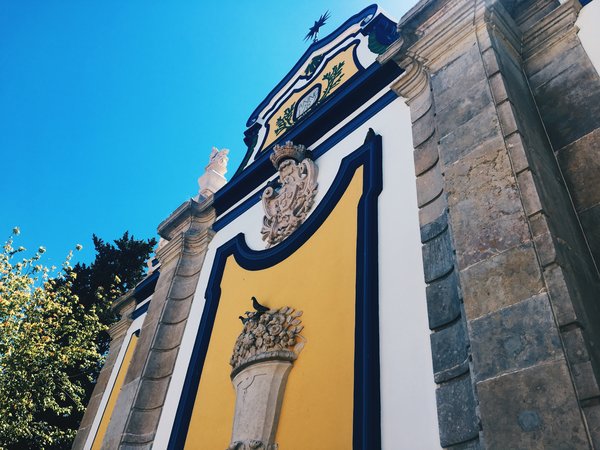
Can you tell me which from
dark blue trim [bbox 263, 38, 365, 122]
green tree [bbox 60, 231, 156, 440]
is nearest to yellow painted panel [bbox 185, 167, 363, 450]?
dark blue trim [bbox 263, 38, 365, 122]

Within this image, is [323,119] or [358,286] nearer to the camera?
[358,286]

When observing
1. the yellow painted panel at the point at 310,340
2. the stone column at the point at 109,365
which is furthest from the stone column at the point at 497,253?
the stone column at the point at 109,365

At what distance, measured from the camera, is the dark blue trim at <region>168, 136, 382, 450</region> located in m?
4.09

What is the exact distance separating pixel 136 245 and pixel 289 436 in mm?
16207

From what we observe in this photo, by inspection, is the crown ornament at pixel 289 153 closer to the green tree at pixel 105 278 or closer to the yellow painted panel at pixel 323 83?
the yellow painted panel at pixel 323 83

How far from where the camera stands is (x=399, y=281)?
14.8ft

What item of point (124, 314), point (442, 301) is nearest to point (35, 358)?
point (124, 314)

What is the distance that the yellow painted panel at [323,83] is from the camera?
27.0 feet

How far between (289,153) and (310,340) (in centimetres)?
303

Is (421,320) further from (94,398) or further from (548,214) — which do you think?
(94,398)

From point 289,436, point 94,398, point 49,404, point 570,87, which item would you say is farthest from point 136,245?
point 570,87

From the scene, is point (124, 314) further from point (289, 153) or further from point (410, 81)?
point (410, 81)

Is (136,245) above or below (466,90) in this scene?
above

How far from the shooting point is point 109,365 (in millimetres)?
10492
